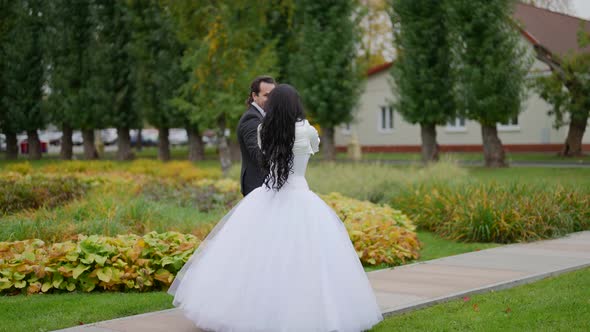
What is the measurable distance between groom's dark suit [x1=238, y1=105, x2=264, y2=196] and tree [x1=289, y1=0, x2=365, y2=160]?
25.5m

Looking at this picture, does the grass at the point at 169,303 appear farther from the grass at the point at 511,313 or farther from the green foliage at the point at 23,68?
the green foliage at the point at 23,68

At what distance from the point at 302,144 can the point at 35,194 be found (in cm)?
913

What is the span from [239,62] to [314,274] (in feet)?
64.6

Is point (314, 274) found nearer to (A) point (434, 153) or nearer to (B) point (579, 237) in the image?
(B) point (579, 237)

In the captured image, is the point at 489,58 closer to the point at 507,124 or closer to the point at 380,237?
the point at 507,124

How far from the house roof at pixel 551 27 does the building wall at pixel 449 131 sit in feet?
4.79

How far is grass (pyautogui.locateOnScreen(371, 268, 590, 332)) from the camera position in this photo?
21.8 feet

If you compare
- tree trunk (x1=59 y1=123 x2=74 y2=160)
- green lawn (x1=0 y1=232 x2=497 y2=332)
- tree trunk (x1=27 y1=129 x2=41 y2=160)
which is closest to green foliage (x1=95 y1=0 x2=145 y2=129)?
tree trunk (x1=59 y1=123 x2=74 y2=160)

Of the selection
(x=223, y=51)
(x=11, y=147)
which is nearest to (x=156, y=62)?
(x=11, y=147)

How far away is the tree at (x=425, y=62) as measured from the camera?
2900cm

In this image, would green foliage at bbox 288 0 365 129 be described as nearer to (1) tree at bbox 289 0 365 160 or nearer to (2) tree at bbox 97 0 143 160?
(1) tree at bbox 289 0 365 160

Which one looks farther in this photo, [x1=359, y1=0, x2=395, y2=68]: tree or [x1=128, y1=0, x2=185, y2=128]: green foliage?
[x1=359, y1=0, x2=395, y2=68]: tree

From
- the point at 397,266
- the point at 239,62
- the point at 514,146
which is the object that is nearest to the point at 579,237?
the point at 397,266

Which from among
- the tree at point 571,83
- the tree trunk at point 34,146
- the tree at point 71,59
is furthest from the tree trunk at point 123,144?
the tree at point 571,83
